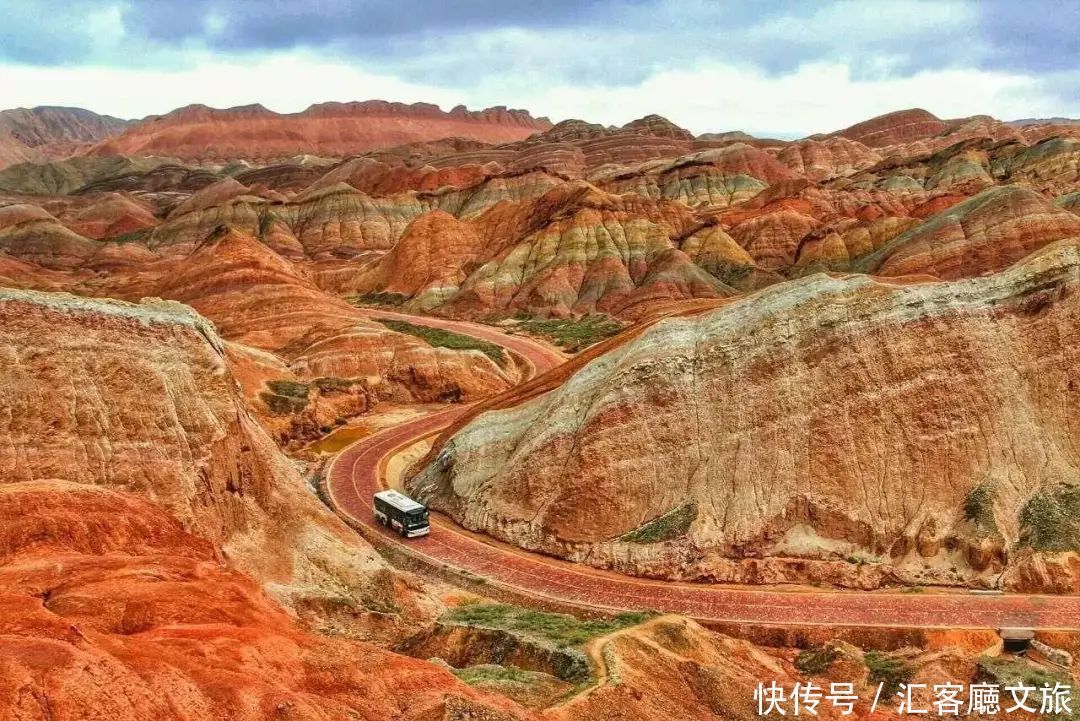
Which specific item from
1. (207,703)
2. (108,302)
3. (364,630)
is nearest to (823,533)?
(364,630)

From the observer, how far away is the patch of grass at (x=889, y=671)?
21422 mm

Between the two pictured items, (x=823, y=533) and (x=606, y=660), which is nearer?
(x=606, y=660)

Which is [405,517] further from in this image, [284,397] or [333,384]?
[333,384]

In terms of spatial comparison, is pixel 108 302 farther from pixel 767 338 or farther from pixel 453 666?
pixel 767 338

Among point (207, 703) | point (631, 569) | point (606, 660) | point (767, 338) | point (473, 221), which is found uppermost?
point (473, 221)

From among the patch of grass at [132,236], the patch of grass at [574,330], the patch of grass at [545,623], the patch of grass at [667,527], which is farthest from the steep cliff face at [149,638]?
the patch of grass at [132,236]

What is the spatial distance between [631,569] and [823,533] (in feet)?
23.3

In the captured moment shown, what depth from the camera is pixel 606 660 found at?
18.8 m

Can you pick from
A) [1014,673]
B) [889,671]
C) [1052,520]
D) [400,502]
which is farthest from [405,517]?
[1052,520]

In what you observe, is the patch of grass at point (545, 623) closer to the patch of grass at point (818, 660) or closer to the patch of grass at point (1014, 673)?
the patch of grass at point (818, 660)

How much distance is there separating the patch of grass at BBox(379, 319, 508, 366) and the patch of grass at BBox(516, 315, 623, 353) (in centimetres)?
798

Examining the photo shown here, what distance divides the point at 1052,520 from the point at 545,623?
59.5ft

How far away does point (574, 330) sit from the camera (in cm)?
8388

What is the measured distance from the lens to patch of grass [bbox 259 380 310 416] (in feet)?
172
